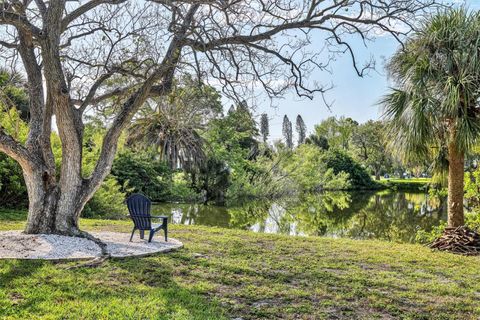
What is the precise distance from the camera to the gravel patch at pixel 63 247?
592cm

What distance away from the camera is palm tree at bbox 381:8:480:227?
8188mm

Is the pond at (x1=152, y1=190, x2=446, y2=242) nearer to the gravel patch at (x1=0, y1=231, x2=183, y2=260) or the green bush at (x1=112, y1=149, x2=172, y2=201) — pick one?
the green bush at (x1=112, y1=149, x2=172, y2=201)

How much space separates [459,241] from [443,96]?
292 cm

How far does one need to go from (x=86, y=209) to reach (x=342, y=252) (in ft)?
32.0

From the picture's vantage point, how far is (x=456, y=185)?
28.7 feet

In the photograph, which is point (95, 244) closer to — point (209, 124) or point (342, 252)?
point (342, 252)

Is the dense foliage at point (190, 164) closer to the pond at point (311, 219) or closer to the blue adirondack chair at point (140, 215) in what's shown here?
the pond at point (311, 219)

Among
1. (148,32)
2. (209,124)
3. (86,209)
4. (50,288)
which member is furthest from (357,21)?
(209,124)

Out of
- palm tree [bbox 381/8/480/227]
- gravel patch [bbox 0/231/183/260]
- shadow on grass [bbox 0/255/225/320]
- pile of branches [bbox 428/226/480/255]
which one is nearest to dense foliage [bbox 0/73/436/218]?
gravel patch [bbox 0/231/183/260]

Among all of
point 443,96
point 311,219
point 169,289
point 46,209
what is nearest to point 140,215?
point 46,209

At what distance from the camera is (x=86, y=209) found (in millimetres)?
14430

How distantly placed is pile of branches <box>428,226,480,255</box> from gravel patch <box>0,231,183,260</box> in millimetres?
5292

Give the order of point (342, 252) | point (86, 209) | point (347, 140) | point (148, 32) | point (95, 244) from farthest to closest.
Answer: point (347, 140) → point (86, 209) → point (148, 32) → point (342, 252) → point (95, 244)

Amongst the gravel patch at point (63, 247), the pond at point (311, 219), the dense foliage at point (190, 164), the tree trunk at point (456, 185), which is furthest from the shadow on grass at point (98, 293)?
the pond at point (311, 219)
